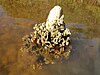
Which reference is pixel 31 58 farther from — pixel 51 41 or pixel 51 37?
pixel 51 37

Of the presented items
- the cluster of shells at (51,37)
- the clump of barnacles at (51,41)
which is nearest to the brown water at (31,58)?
the clump of barnacles at (51,41)

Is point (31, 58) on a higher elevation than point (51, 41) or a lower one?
lower

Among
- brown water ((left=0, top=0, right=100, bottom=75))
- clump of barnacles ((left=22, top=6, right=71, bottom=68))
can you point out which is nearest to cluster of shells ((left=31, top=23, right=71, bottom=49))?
clump of barnacles ((left=22, top=6, right=71, bottom=68))

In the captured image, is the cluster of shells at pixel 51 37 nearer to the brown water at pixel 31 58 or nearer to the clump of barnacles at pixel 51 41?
the clump of barnacles at pixel 51 41

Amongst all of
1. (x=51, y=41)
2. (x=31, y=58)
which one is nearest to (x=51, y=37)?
(x=51, y=41)

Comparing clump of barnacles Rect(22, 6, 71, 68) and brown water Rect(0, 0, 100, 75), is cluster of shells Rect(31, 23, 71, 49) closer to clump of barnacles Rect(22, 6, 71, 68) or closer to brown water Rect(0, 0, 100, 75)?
clump of barnacles Rect(22, 6, 71, 68)

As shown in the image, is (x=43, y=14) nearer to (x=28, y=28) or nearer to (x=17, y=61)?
(x=28, y=28)
